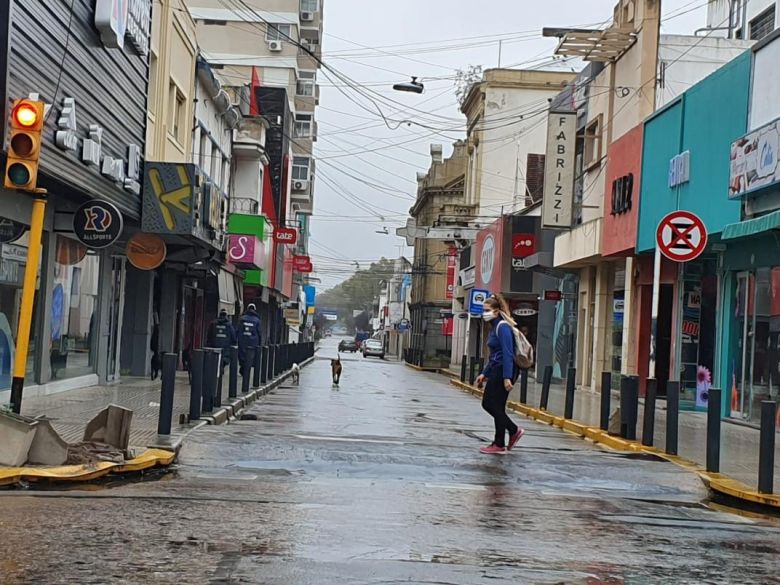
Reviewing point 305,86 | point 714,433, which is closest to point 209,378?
point 714,433

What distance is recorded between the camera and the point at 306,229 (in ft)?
285

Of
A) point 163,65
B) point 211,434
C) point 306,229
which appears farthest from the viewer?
point 306,229

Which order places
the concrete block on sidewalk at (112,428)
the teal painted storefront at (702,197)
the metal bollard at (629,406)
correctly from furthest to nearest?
1. the teal painted storefront at (702,197)
2. the metal bollard at (629,406)
3. the concrete block on sidewalk at (112,428)

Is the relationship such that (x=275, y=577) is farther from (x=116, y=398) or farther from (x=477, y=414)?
(x=477, y=414)

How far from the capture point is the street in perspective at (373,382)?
23.3 ft

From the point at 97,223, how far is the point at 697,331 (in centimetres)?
1366

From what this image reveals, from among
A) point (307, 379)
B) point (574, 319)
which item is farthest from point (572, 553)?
point (574, 319)

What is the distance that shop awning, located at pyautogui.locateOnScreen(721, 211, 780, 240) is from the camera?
48.0 feet

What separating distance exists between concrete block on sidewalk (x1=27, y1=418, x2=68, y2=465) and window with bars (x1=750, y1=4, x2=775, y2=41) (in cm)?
2532

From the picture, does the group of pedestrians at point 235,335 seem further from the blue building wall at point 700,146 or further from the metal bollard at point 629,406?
the metal bollard at point 629,406

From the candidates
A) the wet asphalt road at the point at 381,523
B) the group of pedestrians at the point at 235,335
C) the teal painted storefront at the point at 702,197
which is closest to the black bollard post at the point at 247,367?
the group of pedestrians at the point at 235,335

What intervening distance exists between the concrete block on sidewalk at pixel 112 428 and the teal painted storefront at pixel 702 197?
34.6ft

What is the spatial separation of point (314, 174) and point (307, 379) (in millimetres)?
51288

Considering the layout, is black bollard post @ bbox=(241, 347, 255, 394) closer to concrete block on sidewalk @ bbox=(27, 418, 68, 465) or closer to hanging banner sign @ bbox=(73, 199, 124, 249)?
hanging banner sign @ bbox=(73, 199, 124, 249)
